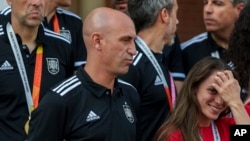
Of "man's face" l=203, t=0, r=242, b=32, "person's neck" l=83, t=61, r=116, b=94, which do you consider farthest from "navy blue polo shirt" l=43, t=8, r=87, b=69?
"person's neck" l=83, t=61, r=116, b=94

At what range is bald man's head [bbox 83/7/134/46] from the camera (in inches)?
202

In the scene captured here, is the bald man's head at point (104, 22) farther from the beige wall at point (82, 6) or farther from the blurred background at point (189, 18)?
the blurred background at point (189, 18)

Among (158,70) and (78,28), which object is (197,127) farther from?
(78,28)

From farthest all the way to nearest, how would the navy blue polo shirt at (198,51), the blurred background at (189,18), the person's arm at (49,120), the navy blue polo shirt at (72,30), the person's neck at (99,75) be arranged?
the blurred background at (189,18)
the navy blue polo shirt at (198,51)
the navy blue polo shirt at (72,30)
the person's neck at (99,75)
the person's arm at (49,120)

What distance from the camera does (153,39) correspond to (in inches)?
246

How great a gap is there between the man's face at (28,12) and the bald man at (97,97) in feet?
3.13

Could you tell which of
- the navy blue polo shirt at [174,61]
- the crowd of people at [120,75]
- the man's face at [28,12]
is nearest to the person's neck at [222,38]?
the crowd of people at [120,75]

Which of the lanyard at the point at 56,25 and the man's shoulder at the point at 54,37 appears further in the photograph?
the lanyard at the point at 56,25

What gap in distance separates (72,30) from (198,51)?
40.0 inches

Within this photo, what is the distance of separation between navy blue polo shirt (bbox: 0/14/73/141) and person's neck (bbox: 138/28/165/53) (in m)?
0.60

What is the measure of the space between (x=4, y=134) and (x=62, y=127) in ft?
3.52

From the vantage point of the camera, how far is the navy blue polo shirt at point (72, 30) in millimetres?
6668

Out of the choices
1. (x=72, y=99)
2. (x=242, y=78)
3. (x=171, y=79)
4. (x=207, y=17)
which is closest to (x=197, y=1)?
(x=207, y=17)

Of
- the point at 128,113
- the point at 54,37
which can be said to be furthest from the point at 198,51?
the point at 128,113
